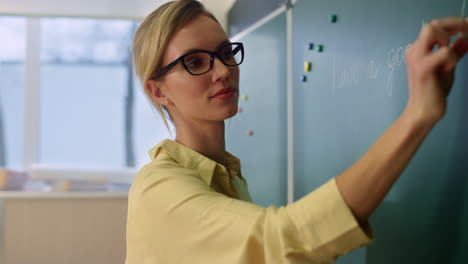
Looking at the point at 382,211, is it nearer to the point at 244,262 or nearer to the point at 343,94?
the point at 343,94

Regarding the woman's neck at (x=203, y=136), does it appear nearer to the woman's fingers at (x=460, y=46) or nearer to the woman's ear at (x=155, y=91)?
the woman's ear at (x=155, y=91)

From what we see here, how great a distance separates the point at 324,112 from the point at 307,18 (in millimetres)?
402

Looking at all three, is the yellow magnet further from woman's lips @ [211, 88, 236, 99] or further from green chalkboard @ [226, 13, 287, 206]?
woman's lips @ [211, 88, 236, 99]

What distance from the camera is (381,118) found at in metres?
→ 1.25

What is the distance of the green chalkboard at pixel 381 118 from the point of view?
977 mm

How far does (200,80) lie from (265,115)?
1.37 meters

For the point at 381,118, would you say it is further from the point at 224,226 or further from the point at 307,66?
the point at 224,226

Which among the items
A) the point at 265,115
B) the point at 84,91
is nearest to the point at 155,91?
the point at 265,115

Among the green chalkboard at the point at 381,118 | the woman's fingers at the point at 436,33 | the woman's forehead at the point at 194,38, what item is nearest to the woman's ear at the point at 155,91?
the woman's forehead at the point at 194,38

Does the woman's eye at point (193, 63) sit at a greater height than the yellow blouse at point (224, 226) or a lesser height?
greater

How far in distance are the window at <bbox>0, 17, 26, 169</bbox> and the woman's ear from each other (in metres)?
3.01

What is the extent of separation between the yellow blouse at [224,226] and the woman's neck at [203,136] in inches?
8.6

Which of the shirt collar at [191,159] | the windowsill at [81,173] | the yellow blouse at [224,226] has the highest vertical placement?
the shirt collar at [191,159]

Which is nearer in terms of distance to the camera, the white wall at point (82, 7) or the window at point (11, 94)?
the white wall at point (82, 7)
